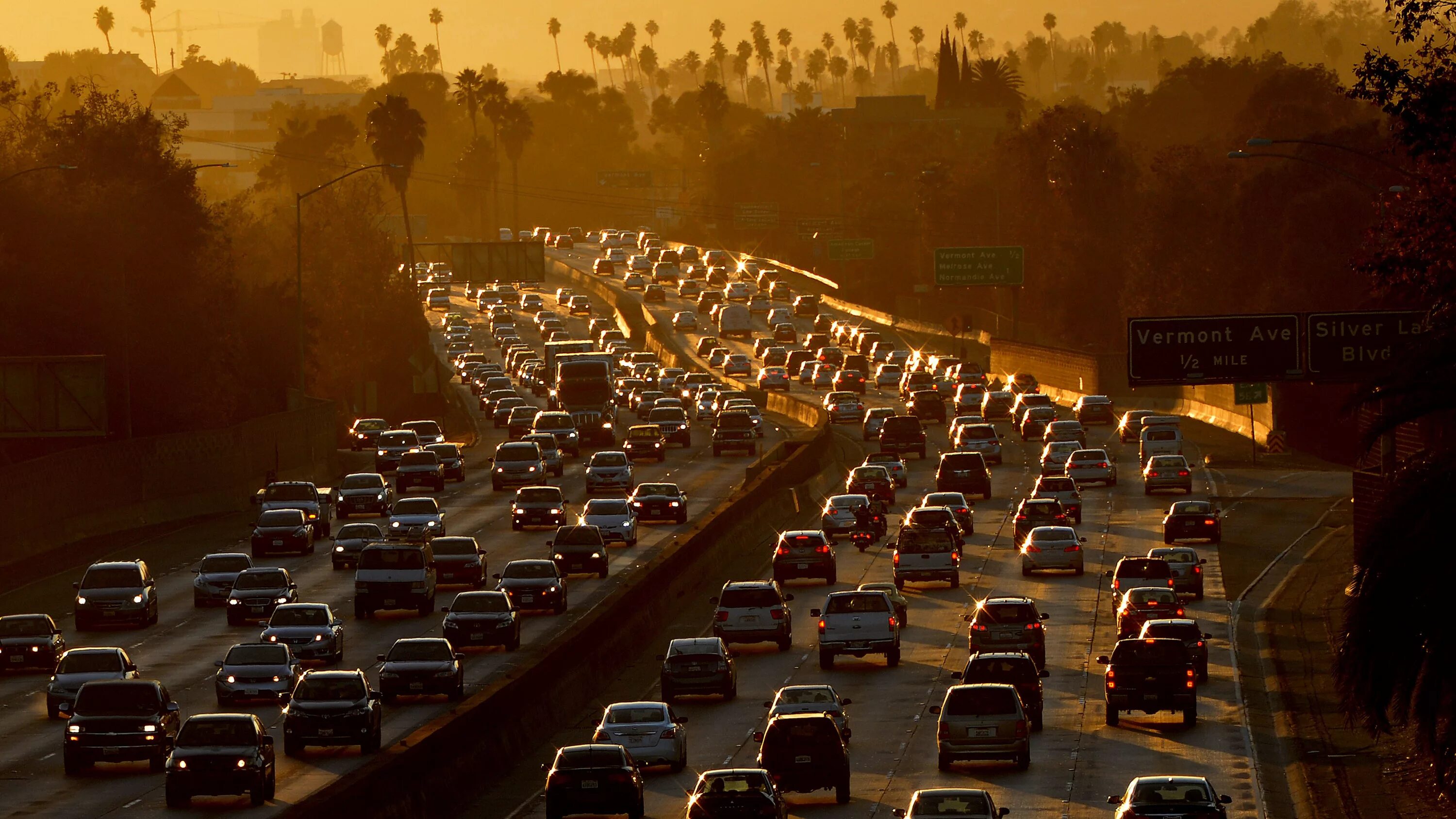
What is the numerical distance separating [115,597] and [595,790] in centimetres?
2426

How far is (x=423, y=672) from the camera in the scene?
4003cm

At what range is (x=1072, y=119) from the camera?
147750mm

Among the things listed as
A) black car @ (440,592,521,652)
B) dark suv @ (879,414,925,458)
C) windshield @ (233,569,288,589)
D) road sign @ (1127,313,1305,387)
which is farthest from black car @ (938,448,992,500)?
black car @ (440,592,521,652)

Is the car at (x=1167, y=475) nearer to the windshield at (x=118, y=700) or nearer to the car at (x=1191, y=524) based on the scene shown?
the car at (x=1191, y=524)

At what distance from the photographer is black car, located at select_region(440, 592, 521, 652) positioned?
4603 centimetres

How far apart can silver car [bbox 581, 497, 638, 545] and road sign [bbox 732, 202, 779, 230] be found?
425ft

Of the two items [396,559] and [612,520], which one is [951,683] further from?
[612,520]

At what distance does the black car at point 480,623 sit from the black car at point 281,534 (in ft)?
53.0

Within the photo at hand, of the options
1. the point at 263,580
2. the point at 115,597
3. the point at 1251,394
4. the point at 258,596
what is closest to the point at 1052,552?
the point at 263,580

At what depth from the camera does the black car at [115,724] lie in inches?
1358

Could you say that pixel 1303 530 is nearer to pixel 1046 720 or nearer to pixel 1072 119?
pixel 1046 720

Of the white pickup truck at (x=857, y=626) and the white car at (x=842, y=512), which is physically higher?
the white pickup truck at (x=857, y=626)

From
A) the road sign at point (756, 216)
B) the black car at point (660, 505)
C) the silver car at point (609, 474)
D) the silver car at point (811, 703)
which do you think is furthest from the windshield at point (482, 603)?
the road sign at point (756, 216)

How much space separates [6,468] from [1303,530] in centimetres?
3685
